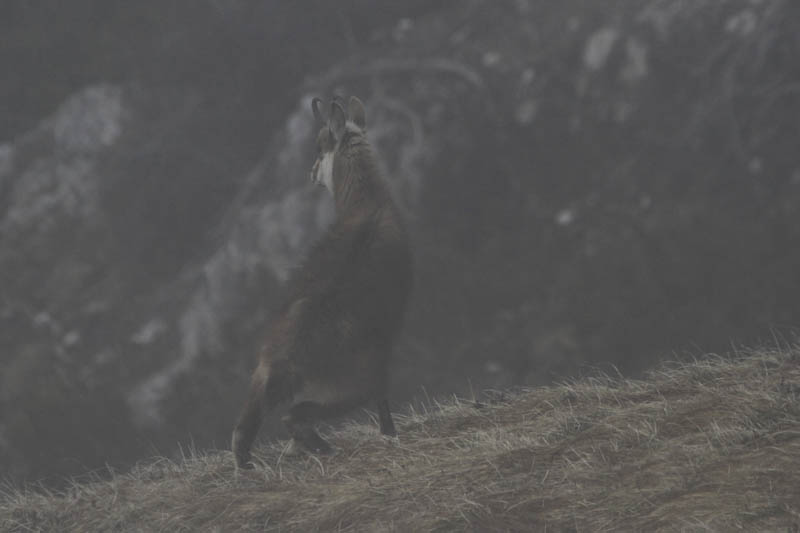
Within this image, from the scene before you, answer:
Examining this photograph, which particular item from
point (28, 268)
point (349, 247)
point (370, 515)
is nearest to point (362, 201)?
point (349, 247)

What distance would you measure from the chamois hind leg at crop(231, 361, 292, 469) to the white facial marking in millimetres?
1827

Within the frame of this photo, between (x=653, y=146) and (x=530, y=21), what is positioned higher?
(x=530, y=21)

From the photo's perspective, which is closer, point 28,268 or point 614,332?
point 614,332

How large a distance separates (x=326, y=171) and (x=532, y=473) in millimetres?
3070

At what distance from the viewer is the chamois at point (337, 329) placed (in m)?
5.08

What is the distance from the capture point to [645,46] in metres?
18.7

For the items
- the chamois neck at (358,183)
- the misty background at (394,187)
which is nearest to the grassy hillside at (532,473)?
the chamois neck at (358,183)

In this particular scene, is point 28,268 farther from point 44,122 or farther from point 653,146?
point 653,146

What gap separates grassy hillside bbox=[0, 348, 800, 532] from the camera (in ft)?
11.9

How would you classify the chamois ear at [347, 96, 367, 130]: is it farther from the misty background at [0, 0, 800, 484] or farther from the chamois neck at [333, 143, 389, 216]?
the misty background at [0, 0, 800, 484]

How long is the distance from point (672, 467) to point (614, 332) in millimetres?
14160

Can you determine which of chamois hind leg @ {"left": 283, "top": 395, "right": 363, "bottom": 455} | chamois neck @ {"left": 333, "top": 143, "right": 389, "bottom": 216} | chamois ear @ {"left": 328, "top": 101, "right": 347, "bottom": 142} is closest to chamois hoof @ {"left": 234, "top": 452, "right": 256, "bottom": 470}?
chamois hind leg @ {"left": 283, "top": 395, "right": 363, "bottom": 455}

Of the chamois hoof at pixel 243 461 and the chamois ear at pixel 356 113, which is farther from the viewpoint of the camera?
the chamois ear at pixel 356 113

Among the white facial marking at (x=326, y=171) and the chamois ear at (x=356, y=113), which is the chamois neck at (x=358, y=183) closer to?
the white facial marking at (x=326, y=171)
